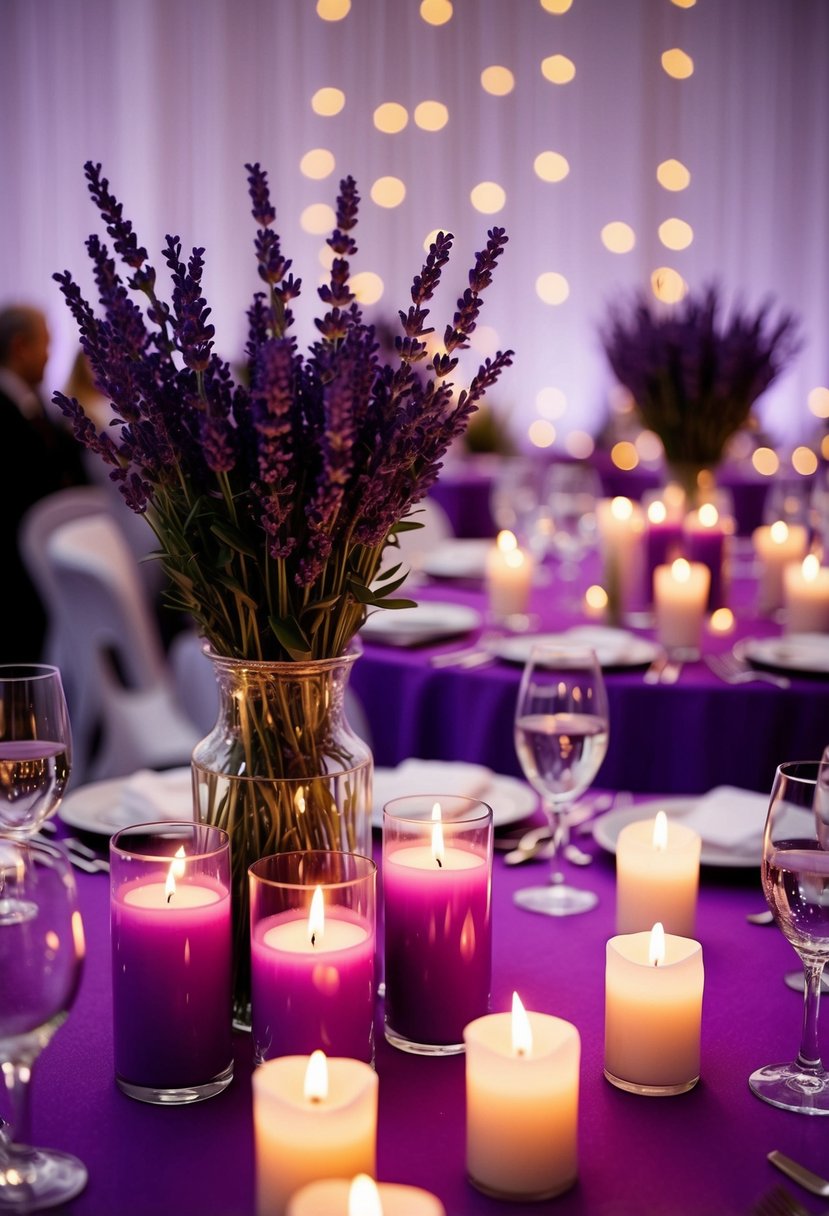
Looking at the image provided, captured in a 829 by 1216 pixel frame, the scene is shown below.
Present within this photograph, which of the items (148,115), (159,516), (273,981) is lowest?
(273,981)

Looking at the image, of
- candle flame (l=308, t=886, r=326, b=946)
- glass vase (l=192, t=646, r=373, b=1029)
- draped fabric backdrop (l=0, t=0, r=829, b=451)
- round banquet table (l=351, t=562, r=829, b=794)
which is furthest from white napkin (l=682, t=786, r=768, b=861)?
draped fabric backdrop (l=0, t=0, r=829, b=451)

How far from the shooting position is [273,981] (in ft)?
3.16

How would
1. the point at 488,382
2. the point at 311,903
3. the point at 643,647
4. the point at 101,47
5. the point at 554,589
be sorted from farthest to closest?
the point at 101,47
the point at 554,589
the point at 643,647
the point at 488,382
the point at 311,903

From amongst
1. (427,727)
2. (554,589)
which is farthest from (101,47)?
(427,727)

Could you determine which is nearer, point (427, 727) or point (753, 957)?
point (753, 957)

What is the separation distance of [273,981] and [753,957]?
520 mm

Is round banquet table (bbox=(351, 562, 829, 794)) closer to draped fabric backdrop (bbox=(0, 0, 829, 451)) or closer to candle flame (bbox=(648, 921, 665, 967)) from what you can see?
candle flame (bbox=(648, 921, 665, 967))

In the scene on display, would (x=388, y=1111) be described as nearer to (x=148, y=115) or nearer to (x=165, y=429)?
(x=165, y=429)

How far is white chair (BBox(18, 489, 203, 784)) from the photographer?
10.6ft

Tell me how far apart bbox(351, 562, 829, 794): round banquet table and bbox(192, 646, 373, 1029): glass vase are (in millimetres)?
1288

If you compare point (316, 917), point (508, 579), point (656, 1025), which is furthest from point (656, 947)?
point (508, 579)

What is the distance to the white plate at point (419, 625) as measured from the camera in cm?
263

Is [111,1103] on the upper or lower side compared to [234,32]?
lower

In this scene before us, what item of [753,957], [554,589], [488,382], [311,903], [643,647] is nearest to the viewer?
[311,903]
